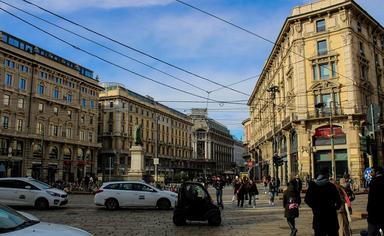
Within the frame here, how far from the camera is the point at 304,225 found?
13672 millimetres

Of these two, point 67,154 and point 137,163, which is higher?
point 67,154

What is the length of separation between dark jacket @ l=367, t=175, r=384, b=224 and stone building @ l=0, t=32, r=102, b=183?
53.9 meters

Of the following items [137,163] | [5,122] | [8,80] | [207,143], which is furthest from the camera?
[207,143]

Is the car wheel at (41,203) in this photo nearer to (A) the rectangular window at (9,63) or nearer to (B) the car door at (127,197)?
(B) the car door at (127,197)

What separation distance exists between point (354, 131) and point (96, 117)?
5658 cm

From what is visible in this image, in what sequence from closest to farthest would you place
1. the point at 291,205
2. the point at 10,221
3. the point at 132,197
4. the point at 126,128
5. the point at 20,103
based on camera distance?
the point at 10,221
the point at 291,205
the point at 132,197
the point at 20,103
the point at 126,128

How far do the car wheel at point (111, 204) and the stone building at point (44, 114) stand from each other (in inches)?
1512

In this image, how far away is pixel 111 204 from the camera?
2041 centimetres

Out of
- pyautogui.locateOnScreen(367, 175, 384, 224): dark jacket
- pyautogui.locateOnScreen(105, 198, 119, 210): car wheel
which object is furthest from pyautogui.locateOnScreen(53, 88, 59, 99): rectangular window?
pyautogui.locateOnScreen(367, 175, 384, 224): dark jacket

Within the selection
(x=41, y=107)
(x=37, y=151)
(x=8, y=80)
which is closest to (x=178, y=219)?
(x=8, y=80)

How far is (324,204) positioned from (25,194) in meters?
16.7

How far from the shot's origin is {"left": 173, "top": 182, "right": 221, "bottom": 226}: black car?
1369 cm

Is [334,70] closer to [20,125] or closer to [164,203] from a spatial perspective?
[164,203]

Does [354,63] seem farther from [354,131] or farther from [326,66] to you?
[354,131]
